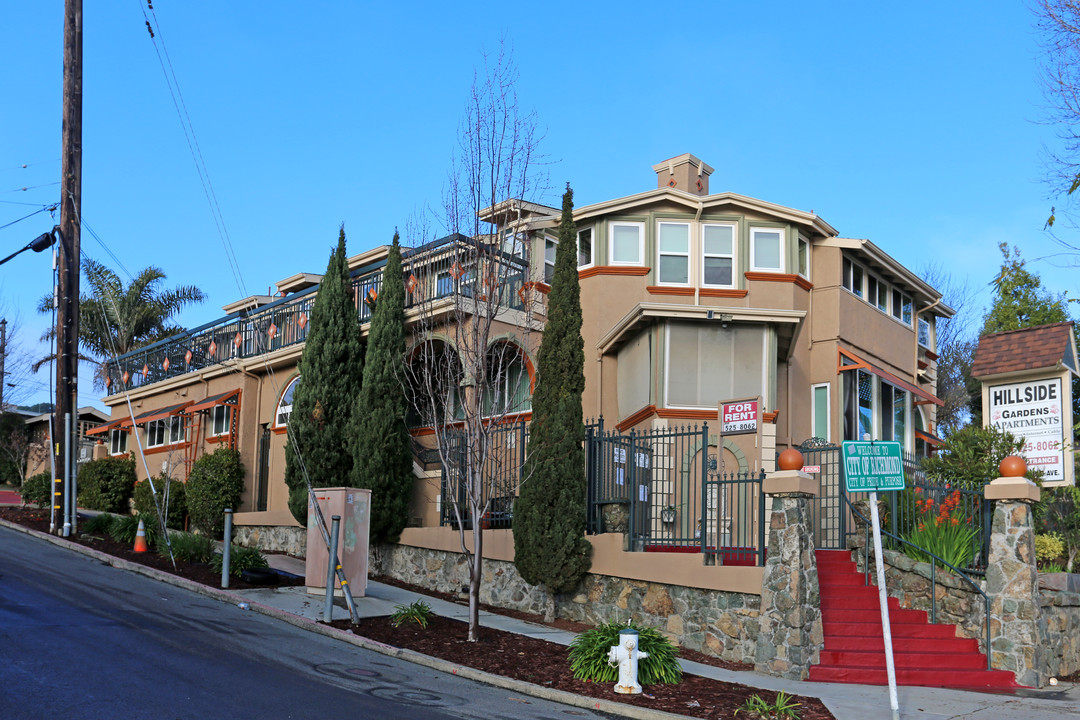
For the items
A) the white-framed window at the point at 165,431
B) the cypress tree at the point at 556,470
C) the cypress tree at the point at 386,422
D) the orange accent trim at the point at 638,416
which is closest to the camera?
the cypress tree at the point at 556,470

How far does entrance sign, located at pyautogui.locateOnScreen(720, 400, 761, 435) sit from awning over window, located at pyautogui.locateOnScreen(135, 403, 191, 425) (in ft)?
55.2

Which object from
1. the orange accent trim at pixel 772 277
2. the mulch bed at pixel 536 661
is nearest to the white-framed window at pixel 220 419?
the mulch bed at pixel 536 661

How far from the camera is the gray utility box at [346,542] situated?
575 inches

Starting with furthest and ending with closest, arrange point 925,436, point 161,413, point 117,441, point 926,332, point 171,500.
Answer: point 117,441
point 926,332
point 161,413
point 925,436
point 171,500

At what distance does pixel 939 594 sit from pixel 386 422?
9558 millimetres

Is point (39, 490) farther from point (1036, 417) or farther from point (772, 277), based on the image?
point (1036, 417)

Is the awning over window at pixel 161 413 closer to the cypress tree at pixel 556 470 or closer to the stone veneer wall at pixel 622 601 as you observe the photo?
the stone veneer wall at pixel 622 601

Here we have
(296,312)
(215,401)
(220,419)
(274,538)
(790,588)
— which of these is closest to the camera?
(790,588)

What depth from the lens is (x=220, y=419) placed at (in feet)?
84.4

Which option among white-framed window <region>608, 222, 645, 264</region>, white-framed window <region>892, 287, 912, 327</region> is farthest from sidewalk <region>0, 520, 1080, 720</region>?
white-framed window <region>892, 287, 912, 327</region>

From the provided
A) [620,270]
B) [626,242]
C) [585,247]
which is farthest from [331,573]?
[585,247]

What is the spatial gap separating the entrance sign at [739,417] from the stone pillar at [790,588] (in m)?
1.87

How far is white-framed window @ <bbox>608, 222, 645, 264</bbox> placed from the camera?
2222 cm

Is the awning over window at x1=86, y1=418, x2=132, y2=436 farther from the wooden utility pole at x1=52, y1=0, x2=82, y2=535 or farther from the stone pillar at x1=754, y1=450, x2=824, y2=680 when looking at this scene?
the stone pillar at x1=754, y1=450, x2=824, y2=680
